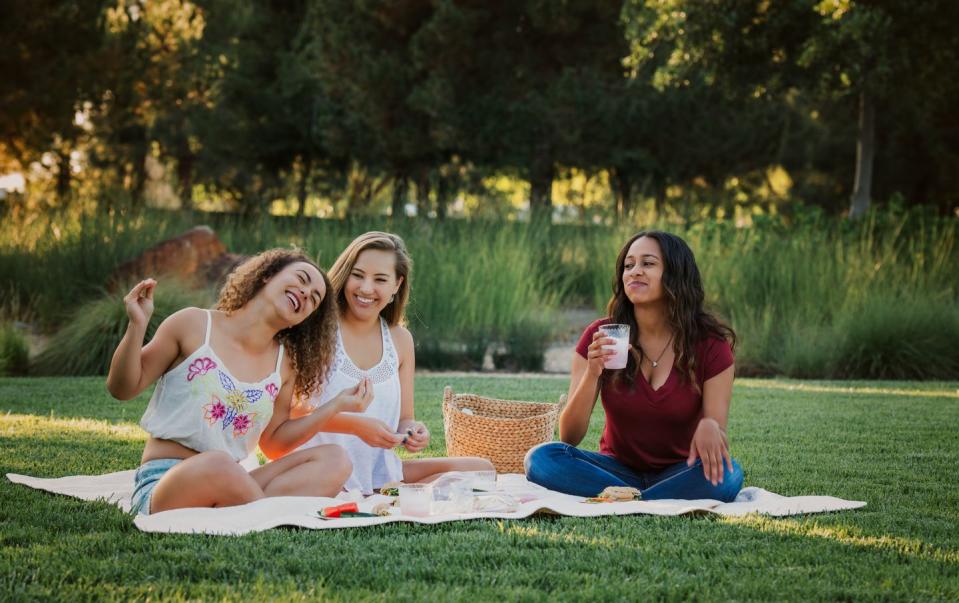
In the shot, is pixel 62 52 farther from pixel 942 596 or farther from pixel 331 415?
pixel 942 596

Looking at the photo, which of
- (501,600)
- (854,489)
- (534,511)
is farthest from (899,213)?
(501,600)

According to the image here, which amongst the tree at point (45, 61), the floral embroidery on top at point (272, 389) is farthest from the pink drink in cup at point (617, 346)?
the tree at point (45, 61)

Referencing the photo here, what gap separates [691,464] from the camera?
4.33m

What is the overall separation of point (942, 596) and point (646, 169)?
22844 mm

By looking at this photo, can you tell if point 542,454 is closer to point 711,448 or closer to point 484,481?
point 484,481

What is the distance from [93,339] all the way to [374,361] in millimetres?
5542

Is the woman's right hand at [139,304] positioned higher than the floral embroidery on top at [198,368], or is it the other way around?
the woman's right hand at [139,304]

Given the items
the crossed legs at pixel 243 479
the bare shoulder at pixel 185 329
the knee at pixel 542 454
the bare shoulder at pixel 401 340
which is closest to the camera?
the crossed legs at pixel 243 479

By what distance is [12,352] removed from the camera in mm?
9523

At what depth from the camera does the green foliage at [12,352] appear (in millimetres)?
9469

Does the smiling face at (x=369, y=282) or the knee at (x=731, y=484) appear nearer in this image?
the knee at (x=731, y=484)

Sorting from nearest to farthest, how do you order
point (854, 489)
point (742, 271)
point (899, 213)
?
point (854, 489), point (742, 271), point (899, 213)

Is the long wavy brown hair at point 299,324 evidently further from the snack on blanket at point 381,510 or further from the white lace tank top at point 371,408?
the snack on blanket at point 381,510

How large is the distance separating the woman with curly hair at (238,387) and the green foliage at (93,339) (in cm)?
534
